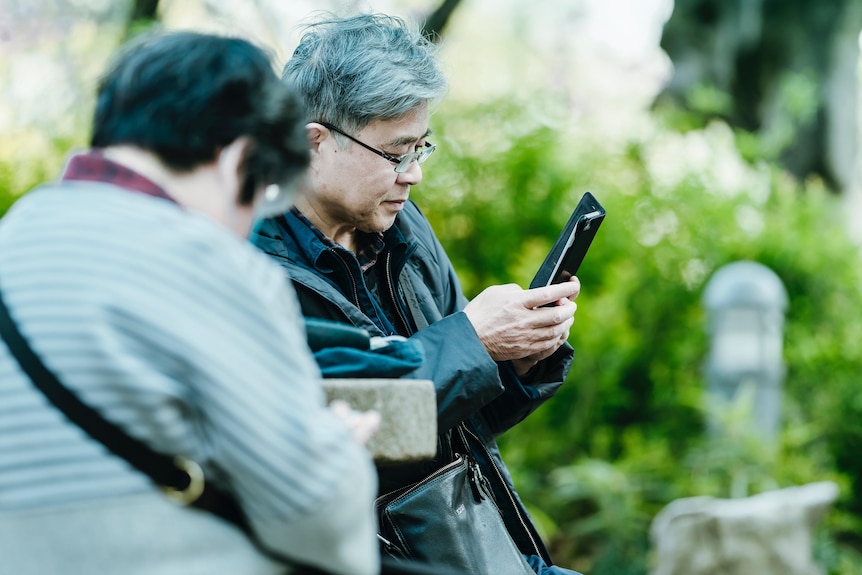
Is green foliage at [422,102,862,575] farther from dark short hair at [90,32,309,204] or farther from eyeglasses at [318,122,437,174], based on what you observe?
dark short hair at [90,32,309,204]

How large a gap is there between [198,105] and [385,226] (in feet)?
3.47

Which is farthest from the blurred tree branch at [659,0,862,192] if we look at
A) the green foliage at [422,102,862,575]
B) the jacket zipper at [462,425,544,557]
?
the jacket zipper at [462,425,544,557]

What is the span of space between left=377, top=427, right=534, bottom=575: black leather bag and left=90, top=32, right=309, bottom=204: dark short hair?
90 centimetres

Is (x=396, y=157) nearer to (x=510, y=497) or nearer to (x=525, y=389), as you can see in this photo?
(x=525, y=389)

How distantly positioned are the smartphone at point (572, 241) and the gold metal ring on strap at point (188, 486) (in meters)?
1.27

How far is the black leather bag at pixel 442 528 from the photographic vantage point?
2.13 metres

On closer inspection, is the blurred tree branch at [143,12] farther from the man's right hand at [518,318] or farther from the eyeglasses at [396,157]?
the man's right hand at [518,318]

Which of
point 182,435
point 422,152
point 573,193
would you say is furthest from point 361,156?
point 573,193

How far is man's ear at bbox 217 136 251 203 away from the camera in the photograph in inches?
55.5

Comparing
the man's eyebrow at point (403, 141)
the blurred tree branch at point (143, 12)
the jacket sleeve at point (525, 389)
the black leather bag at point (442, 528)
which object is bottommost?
the blurred tree branch at point (143, 12)

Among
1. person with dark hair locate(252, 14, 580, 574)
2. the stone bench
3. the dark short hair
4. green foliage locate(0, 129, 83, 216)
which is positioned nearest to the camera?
the dark short hair

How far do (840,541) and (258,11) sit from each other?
5734mm

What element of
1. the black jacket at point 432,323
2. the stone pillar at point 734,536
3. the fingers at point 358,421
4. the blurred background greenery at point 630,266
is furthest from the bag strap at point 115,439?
the blurred background greenery at point 630,266

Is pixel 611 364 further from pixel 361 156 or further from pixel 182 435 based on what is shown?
pixel 182 435
